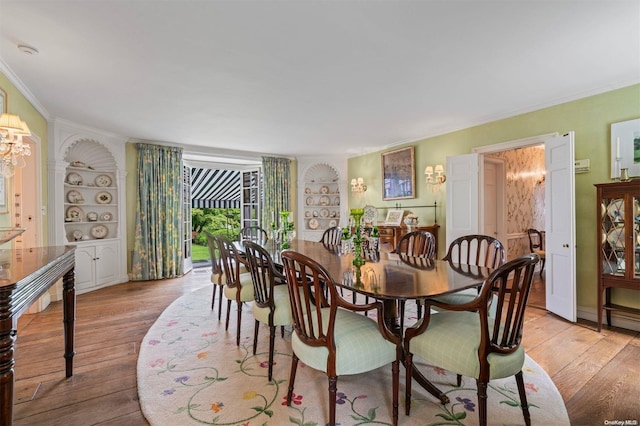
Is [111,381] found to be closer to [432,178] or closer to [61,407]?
[61,407]

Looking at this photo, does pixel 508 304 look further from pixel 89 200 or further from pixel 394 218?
pixel 89 200

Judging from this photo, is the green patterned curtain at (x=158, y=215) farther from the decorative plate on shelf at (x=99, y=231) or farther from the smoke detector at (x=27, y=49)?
the smoke detector at (x=27, y=49)

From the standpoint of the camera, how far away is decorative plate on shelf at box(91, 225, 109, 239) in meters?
5.07

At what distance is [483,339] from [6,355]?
201cm

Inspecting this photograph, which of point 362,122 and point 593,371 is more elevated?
point 362,122

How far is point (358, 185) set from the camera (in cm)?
645

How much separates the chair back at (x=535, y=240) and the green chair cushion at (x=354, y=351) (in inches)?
228

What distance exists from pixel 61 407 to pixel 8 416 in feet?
3.24

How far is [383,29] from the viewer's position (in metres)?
2.17

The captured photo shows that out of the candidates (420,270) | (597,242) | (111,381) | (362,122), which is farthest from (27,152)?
(597,242)

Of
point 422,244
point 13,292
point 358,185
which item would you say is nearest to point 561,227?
point 422,244

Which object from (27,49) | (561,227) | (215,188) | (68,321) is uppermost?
(27,49)

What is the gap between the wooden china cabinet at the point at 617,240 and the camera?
A: 286 cm

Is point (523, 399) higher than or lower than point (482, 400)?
lower
